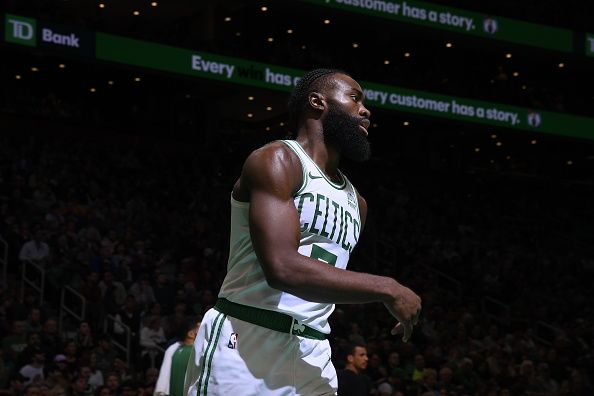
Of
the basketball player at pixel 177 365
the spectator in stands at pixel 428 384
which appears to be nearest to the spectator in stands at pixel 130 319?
the spectator in stands at pixel 428 384

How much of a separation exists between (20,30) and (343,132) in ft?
55.2

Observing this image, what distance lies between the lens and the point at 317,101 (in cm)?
389

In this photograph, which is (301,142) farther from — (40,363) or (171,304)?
(171,304)

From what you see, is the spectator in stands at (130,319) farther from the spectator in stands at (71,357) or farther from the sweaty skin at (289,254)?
the sweaty skin at (289,254)

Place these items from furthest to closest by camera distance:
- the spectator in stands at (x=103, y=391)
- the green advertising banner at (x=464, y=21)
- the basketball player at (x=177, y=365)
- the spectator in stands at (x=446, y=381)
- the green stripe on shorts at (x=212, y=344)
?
the green advertising banner at (x=464, y=21), the spectator in stands at (x=446, y=381), the spectator in stands at (x=103, y=391), the basketball player at (x=177, y=365), the green stripe on shorts at (x=212, y=344)

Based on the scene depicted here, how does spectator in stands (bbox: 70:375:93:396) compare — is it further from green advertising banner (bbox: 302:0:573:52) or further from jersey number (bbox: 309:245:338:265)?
green advertising banner (bbox: 302:0:573:52)

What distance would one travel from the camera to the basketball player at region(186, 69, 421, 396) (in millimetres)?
3352

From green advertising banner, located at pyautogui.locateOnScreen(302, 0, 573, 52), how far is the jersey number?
18455 mm

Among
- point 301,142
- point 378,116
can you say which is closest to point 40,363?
point 301,142

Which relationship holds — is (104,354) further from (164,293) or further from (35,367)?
(164,293)

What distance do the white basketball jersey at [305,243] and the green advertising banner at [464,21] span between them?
18.4 meters

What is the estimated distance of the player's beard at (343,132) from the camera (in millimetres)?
3848

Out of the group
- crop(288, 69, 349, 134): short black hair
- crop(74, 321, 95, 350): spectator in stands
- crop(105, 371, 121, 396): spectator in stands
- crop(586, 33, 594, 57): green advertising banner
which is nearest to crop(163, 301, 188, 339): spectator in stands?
crop(74, 321, 95, 350): spectator in stands

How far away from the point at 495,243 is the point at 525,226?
3029 millimetres
